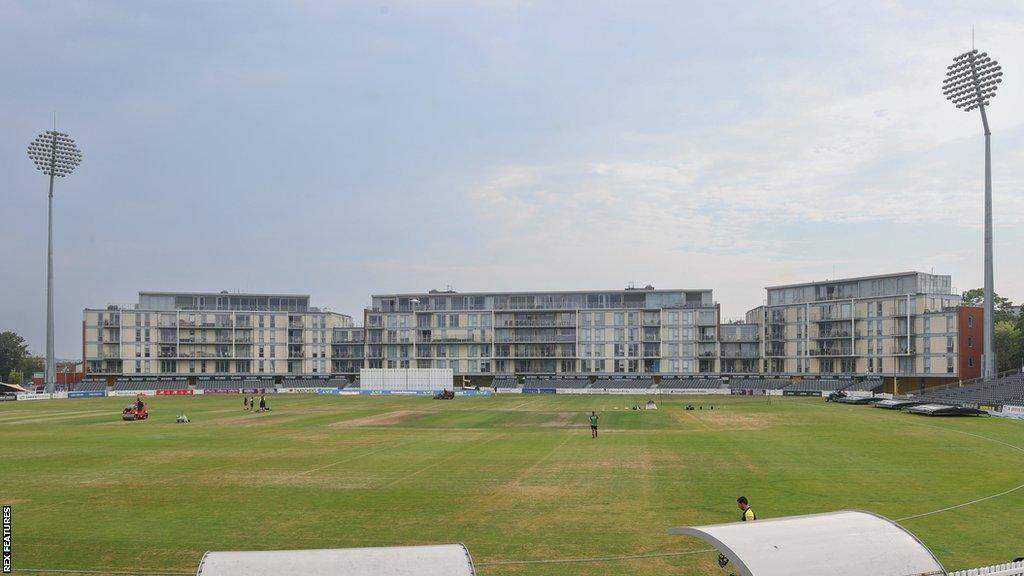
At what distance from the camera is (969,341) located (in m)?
118

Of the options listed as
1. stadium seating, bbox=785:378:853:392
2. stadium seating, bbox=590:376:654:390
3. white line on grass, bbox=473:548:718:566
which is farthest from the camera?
stadium seating, bbox=590:376:654:390

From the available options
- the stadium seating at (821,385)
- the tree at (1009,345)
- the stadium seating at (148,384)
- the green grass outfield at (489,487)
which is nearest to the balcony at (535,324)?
the stadium seating at (821,385)

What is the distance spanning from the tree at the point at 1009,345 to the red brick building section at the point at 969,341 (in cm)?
1780

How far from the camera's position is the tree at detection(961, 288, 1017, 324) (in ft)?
504

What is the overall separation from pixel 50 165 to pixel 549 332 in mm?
94362

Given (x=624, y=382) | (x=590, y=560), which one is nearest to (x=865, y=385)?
(x=624, y=382)

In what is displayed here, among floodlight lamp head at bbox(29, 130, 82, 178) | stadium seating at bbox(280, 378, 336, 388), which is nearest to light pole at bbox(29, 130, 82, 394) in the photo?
floodlight lamp head at bbox(29, 130, 82, 178)

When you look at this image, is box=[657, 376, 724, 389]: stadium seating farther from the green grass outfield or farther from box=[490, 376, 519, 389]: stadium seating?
the green grass outfield

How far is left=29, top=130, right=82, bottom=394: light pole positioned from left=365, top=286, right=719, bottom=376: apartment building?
58.5 meters

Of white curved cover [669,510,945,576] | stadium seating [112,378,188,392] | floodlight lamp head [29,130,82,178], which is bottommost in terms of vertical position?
stadium seating [112,378,188,392]

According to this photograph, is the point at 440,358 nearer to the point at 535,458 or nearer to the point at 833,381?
the point at 833,381

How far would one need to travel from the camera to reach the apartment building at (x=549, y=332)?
513 feet

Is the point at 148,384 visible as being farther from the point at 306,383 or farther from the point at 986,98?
the point at 986,98

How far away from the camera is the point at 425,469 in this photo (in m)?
38.9
